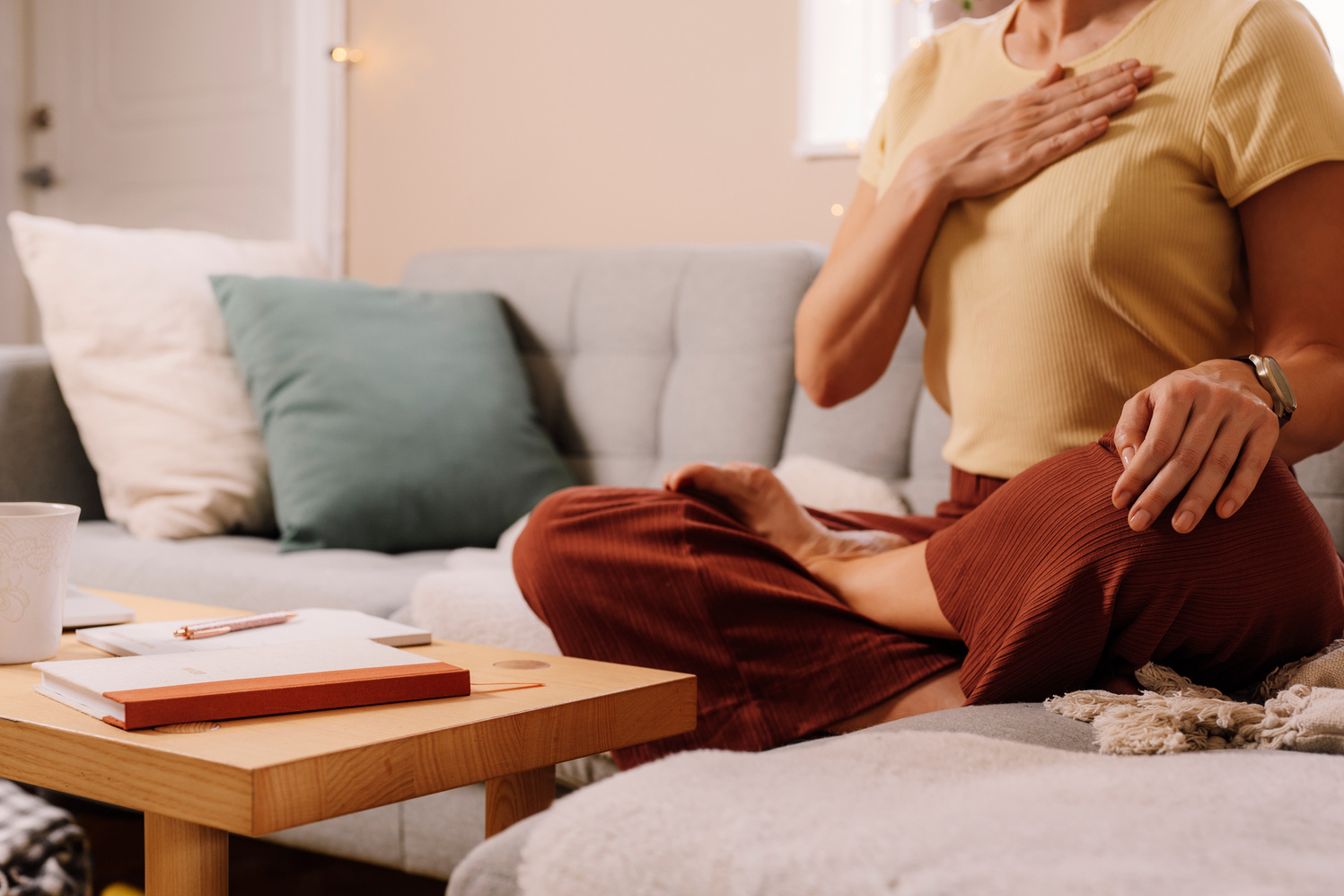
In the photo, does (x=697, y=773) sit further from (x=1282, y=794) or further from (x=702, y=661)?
(x=702, y=661)

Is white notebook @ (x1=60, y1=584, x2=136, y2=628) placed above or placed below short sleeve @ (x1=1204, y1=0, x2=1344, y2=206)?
below

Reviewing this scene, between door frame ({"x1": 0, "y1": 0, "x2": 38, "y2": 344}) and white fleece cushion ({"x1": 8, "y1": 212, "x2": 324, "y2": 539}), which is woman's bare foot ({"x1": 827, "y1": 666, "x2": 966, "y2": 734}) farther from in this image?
door frame ({"x1": 0, "y1": 0, "x2": 38, "y2": 344})

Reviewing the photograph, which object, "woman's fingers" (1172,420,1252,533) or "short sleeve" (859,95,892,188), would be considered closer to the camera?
"woman's fingers" (1172,420,1252,533)

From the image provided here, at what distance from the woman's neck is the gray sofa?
53cm

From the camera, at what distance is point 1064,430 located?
1093mm

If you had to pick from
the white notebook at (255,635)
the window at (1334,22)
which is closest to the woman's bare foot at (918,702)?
the white notebook at (255,635)

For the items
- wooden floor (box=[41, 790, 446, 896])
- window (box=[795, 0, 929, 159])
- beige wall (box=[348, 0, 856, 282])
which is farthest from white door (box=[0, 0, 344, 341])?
wooden floor (box=[41, 790, 446, 896])

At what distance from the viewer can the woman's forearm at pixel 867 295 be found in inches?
46.3

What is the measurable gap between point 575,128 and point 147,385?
118cm

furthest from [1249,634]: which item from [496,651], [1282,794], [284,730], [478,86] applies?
[478,86]

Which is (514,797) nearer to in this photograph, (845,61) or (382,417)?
(382,417)

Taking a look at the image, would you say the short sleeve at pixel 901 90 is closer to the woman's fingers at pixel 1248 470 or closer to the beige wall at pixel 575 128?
the woman's fingers at pixel 1248 470

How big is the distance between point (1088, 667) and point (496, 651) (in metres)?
0.42

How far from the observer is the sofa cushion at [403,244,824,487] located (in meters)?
1.82
